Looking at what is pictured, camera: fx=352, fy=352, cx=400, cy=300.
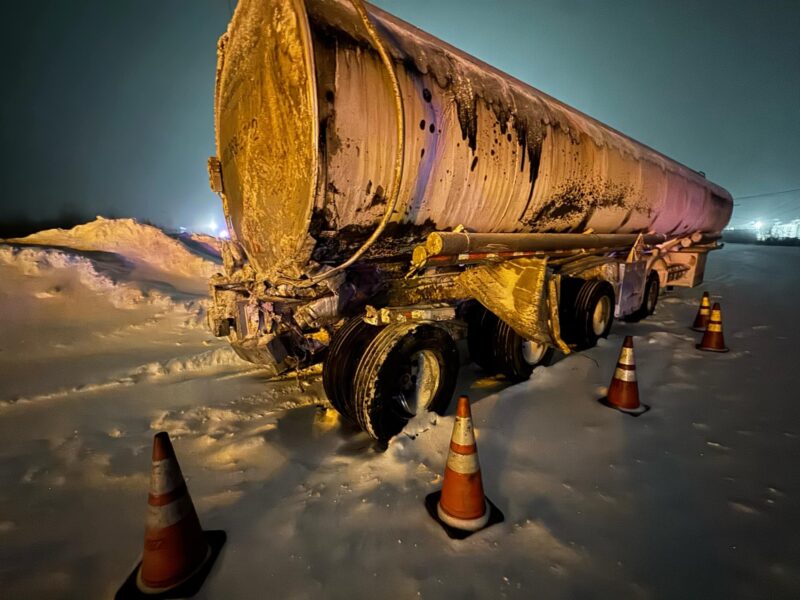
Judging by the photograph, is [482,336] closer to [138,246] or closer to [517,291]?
[517,291]

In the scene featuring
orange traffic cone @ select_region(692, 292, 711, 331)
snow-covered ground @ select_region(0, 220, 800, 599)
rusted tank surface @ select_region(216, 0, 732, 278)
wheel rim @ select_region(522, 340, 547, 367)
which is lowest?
snow-covered ground @ select_region(0, 220, 800, 599)

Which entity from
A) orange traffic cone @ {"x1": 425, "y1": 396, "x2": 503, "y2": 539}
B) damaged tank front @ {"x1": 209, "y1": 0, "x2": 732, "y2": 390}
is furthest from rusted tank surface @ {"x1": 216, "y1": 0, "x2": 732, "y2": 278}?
orange traffic cone @ {"x1": 425, "y1": 396, "x2": 503, "y2": 539}

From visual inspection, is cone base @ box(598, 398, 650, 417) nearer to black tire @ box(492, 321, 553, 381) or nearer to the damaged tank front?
the damaged tank front

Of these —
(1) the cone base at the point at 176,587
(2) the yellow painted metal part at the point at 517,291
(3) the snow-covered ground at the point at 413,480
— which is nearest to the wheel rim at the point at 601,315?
(3) the snow-covered ground at the point at 413,480

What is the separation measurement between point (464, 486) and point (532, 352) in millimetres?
2795

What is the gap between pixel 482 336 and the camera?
13.9ft

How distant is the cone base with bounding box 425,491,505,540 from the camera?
193 centimetres

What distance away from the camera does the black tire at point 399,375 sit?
271 centimetres

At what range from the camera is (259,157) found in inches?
109

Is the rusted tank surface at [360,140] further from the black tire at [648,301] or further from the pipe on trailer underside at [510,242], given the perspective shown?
the black tire at [648,301]

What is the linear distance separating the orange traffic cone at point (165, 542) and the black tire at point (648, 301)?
24.0 feet

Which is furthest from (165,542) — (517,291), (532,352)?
(532,352)

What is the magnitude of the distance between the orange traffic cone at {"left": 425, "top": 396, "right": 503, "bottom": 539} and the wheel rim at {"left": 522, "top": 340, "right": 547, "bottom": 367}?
2.48 m

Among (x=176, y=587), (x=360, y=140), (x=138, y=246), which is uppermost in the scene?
(x=360, y=140)
